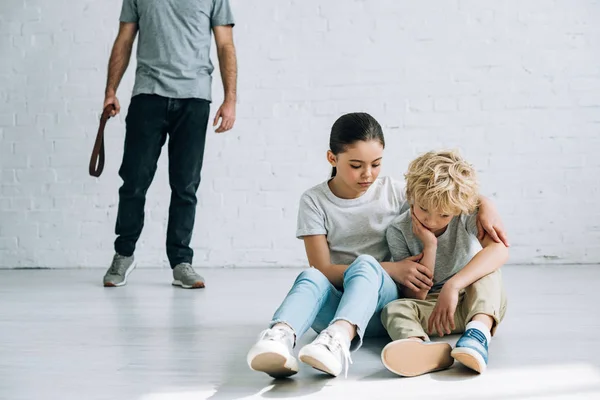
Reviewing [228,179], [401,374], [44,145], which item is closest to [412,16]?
[228,179]

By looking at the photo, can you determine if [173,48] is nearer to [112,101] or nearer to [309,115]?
[112,101]

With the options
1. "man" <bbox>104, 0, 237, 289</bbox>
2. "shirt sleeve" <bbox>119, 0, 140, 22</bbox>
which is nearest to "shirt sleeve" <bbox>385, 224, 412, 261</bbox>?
"man" <bbox>104, 0, 237, 289</bbox>

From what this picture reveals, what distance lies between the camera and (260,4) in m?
4.08

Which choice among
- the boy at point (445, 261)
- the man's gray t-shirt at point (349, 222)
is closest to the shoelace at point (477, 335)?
the boy at point (445, 261)

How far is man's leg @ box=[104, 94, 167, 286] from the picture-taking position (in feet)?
10.5

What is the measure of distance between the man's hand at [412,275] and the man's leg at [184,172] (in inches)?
57.7

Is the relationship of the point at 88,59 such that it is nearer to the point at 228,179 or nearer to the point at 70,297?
the point at 228,179

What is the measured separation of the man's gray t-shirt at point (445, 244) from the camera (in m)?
1.99

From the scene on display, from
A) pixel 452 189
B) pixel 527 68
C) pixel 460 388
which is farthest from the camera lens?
pixel 527 68

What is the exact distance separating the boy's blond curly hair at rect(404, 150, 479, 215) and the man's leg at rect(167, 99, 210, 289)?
4.93 ft

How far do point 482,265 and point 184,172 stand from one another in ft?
5.59

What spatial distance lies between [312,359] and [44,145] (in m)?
3.12

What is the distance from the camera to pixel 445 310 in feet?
5.92

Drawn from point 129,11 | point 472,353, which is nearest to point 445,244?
point 472,353
